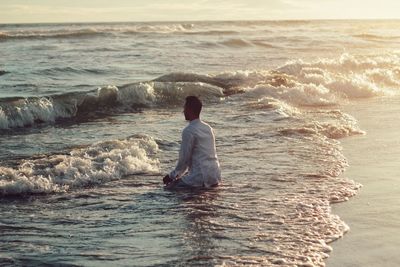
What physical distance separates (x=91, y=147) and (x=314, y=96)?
9592mm

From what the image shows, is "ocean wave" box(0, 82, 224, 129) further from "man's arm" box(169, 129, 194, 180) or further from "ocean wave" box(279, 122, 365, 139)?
"man's arm" box(169, 129, 194, 180)

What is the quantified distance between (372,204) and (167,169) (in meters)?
3.61

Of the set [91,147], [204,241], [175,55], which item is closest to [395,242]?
[204,241]

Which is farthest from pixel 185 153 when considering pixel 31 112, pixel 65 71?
pixel 65 71

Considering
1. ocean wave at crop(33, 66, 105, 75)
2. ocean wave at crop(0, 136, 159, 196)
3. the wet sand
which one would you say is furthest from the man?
ocean wave at crop(33, 66, 105, 75)

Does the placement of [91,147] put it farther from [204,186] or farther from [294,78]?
[294,78]

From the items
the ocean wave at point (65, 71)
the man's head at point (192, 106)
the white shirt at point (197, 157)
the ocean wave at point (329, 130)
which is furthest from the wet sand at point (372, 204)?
the ocean wave at point (65, 71)

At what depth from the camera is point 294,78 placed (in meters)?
23.4

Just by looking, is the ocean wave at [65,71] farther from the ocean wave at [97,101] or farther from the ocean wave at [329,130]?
the ocean wave at [329,130]

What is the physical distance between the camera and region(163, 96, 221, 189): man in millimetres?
8453

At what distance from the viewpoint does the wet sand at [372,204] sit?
19.5 ft

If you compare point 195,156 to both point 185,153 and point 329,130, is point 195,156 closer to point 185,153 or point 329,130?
point 185,153

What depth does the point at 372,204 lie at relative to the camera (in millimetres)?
7617

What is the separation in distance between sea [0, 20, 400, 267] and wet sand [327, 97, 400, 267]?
17 cm
